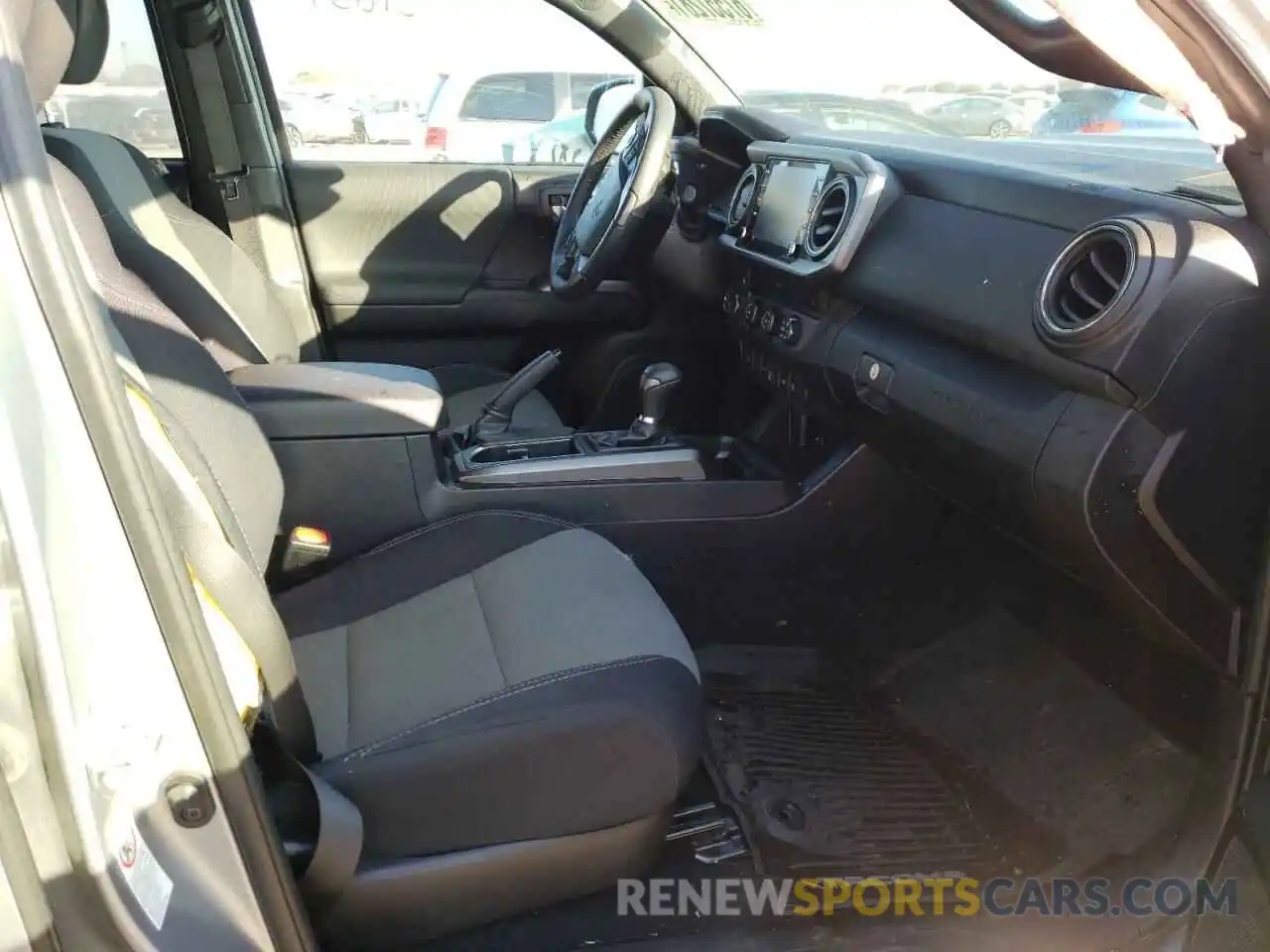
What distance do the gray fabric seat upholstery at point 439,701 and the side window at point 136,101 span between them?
2.49 ft

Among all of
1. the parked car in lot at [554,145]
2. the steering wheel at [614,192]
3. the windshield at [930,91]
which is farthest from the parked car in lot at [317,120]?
the windshield at [930,91]

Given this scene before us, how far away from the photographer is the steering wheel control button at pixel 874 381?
61.9 inches

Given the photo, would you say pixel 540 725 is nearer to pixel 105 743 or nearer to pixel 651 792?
pixel 651 792

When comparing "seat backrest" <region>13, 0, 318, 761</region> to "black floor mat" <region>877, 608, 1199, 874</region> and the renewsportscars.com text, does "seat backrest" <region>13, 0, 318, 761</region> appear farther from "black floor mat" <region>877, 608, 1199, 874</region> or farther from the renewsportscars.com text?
"black floor mat" <region>877, 608, 1199, 874</region>

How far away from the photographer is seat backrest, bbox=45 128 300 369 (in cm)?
162

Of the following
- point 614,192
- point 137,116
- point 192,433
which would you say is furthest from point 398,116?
point 192,433

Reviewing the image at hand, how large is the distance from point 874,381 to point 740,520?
0.37 meters

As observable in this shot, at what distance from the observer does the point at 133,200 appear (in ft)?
5.72

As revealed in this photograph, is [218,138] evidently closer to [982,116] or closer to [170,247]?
[170,247]

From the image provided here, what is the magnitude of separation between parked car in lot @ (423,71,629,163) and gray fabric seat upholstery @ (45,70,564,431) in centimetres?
73

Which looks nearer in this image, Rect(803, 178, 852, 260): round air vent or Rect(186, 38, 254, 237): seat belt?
Rect(803, 178, 852, 260): round air vent

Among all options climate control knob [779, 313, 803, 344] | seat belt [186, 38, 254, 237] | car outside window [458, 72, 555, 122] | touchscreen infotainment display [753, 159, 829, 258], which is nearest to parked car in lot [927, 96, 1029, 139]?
touchscreen infotainment display [753, 159, 829, 258]

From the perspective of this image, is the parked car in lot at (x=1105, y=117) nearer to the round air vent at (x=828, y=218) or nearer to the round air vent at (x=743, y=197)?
the round air vent at (x=828, y=218)

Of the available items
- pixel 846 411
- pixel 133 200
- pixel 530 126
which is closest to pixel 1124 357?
pixel 846 411
